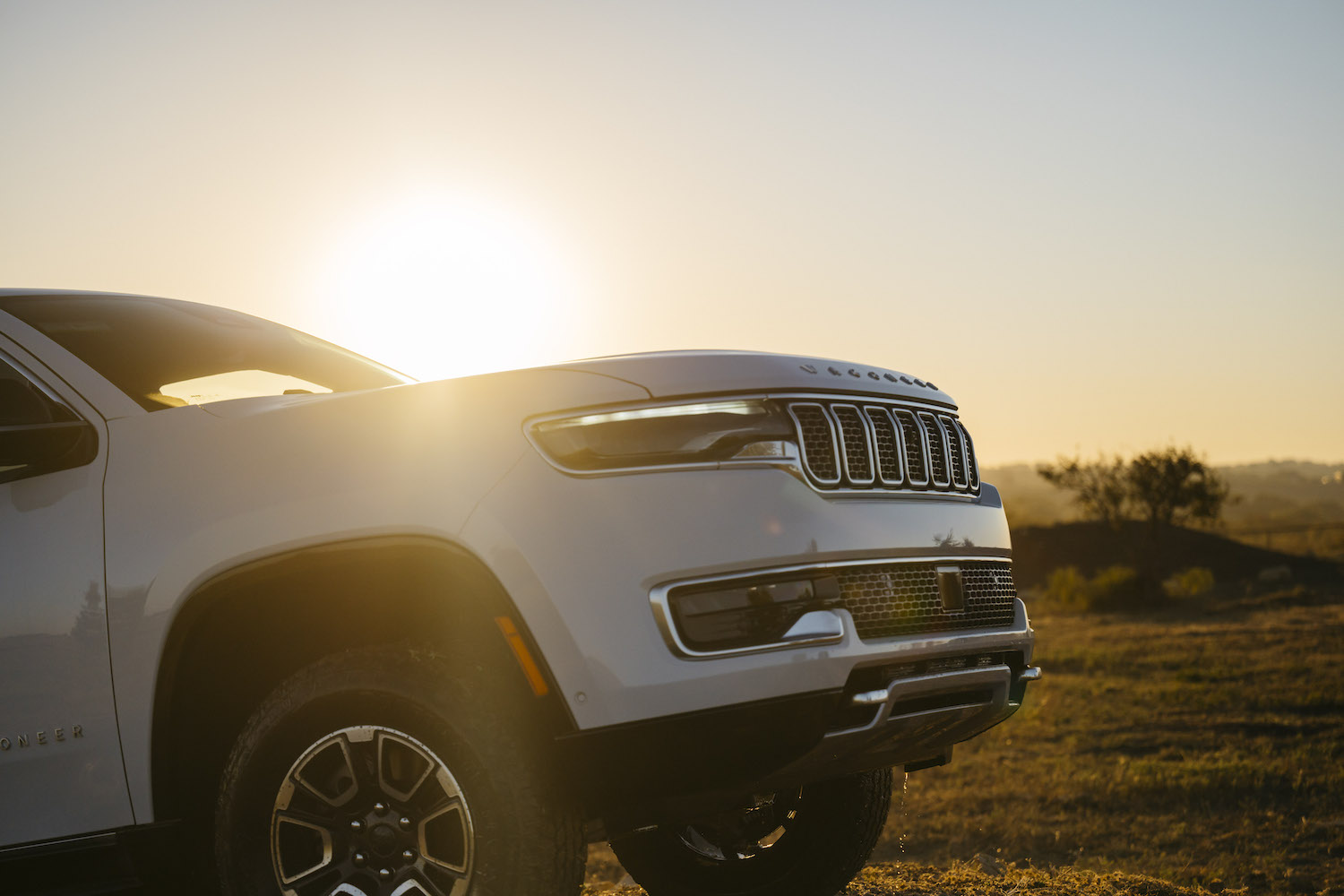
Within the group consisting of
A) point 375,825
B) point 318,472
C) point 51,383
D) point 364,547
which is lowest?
point 375,825

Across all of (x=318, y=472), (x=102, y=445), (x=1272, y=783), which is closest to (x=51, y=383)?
(x=102, y=445)

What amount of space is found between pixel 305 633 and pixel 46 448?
82 centimetres

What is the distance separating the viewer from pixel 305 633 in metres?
2.96

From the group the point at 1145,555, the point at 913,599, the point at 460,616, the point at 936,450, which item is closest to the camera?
the point at 460,616

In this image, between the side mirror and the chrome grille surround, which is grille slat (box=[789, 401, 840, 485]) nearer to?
the chrome grille surround

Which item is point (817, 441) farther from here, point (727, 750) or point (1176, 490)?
point (1176, 490)

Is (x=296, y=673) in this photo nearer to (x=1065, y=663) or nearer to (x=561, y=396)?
(x=561, y=396)

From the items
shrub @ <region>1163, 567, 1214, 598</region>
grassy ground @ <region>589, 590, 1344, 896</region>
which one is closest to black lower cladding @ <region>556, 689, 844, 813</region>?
grassy ground @ <region>589, 590, 1344, 896</region>

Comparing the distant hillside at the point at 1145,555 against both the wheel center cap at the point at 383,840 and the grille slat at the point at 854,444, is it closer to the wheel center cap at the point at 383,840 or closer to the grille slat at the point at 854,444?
the grille slat at the point at 854,444

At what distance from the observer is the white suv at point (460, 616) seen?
254cm

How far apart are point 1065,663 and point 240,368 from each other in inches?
932

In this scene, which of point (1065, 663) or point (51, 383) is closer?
point (51, 383)

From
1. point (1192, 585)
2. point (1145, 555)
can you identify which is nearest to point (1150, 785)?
point (1192, 585)

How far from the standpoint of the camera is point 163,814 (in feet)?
9.55
